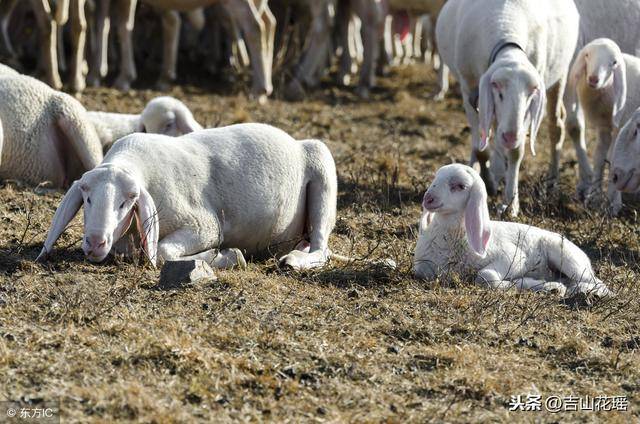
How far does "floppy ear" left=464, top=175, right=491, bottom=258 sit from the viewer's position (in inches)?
270

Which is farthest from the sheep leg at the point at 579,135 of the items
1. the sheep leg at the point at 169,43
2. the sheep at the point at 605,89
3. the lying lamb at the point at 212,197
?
the sheep leg at the point at 169,43

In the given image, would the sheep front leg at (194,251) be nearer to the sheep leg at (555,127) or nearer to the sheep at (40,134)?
the sheep at (40,134)

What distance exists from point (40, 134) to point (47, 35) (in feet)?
12.6

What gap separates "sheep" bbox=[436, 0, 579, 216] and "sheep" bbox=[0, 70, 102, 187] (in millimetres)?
2684

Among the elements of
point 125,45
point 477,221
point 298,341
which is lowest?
point 125,45

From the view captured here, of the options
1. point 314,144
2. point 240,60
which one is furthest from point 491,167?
point 240,60

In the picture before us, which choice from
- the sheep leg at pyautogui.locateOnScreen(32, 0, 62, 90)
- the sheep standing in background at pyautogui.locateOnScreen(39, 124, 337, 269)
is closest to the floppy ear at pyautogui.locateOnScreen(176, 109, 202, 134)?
the sheep standing in background at pyautogui.locateOnScreen(39, 124, 337, 269)

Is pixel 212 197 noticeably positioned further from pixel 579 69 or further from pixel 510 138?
pixel 579 69

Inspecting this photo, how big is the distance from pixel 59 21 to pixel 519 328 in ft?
24.0

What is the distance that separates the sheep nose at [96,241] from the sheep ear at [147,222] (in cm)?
25

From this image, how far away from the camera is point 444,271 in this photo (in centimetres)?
700

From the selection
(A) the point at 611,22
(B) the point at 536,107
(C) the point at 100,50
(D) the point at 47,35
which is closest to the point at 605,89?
(B) the point at 536,107

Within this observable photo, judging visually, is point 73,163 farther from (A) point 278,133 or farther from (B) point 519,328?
(B) point 519,328

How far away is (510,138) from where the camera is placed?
866 cm
